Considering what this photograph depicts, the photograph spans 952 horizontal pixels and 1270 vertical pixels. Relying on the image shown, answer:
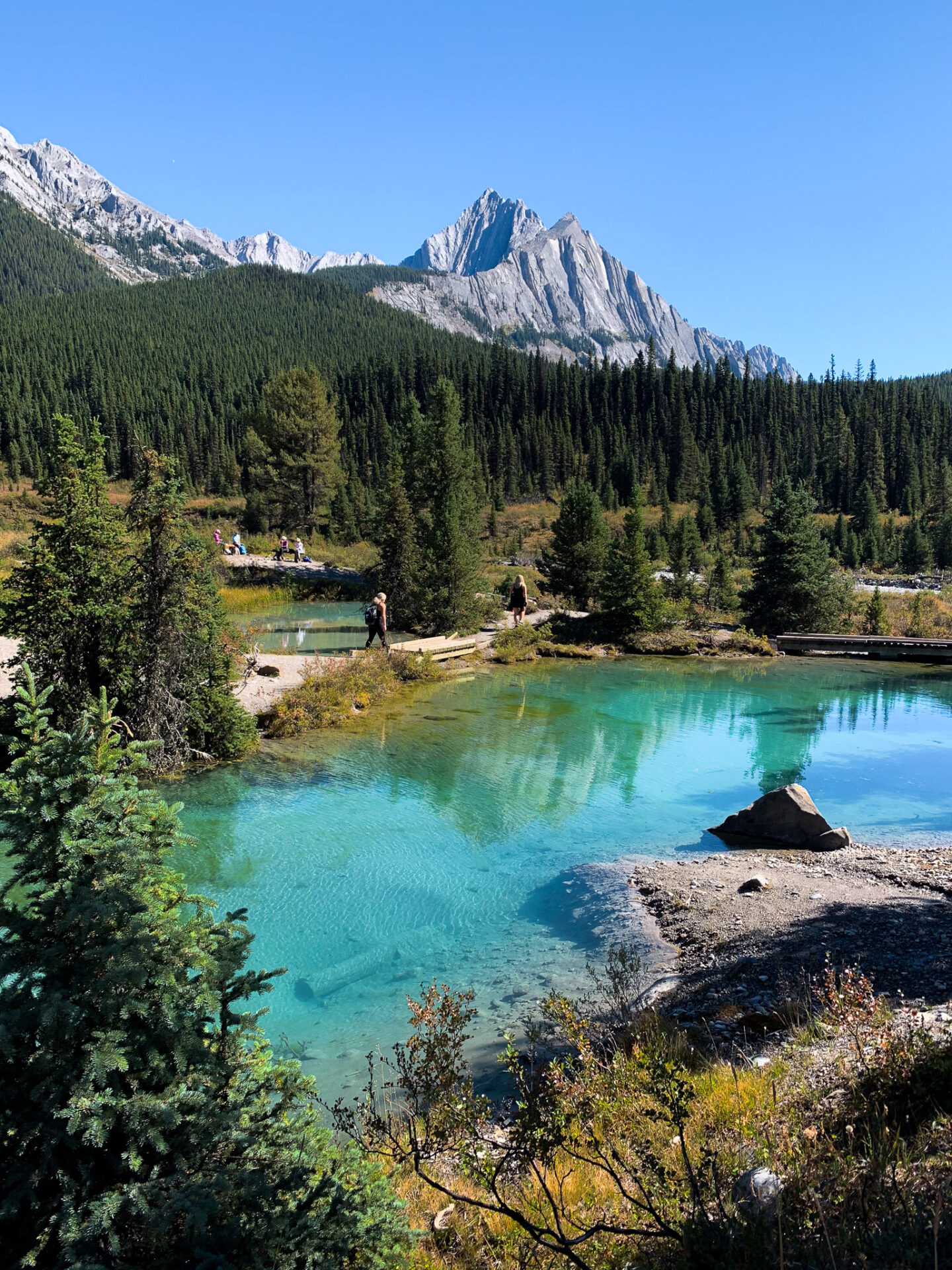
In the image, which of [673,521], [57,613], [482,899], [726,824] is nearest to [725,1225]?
[482,899]

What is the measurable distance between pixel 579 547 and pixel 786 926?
1012 inches

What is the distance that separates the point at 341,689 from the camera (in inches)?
765

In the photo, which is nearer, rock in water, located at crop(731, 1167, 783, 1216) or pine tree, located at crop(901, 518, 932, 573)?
rock in water, located at crop(731, 1167, 783, 1216)

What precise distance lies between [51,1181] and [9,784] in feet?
4.85

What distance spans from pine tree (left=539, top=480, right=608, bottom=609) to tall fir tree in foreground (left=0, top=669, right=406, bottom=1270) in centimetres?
3000

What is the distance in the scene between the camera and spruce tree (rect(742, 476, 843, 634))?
30.9 meters

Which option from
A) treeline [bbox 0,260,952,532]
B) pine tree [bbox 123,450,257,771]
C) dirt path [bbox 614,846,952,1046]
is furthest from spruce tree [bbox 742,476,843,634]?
treeline [bbox 0,260,952,532]

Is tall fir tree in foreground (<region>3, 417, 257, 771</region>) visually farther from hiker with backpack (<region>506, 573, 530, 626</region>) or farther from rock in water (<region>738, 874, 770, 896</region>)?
hiker with backpack (<region>506, 573, 530, 626</region>)

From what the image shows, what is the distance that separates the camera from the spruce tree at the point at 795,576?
3088cm

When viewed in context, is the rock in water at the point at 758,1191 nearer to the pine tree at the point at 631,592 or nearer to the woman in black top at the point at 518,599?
the woman in black top at the point at 518,599

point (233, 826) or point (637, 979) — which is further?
point (233, 826)

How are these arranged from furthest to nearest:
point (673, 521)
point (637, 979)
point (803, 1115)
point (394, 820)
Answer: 1. point (673, 521)
2. point (394, 820)
3. point (637, 979)
4. point (803, 1115)

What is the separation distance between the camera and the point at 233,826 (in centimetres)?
1181

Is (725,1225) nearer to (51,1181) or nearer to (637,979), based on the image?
(51,1181)
